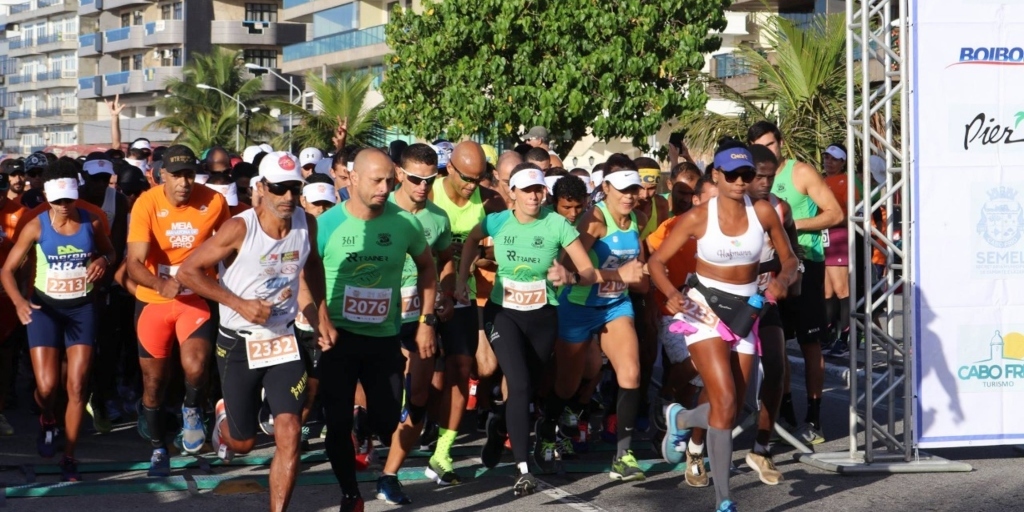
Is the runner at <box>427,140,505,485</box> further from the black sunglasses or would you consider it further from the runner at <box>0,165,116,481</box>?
the runner at <box>0,165,116,481</box>

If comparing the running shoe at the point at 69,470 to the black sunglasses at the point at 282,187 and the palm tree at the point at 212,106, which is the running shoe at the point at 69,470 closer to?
the black sunglasses at the point at 282,187

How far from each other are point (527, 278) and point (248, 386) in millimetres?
2061

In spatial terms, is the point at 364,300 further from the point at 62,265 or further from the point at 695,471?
the point at 62,265

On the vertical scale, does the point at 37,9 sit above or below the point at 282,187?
above

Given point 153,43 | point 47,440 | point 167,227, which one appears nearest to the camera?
point 167,227

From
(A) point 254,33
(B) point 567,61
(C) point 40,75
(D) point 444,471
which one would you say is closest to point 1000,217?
(D) point 444,471

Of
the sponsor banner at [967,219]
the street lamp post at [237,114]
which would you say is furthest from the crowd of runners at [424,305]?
the street lamp post at [237,114]

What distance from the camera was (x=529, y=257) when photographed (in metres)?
8.42

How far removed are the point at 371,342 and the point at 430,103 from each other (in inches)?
837

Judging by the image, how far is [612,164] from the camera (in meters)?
9.75

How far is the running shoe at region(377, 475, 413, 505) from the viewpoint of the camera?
25.7 ft

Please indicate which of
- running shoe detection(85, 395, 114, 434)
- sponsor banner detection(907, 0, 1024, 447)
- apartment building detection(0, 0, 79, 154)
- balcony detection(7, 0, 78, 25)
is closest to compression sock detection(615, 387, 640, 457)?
sponsor banner detection(907, 0, 1024, 447)

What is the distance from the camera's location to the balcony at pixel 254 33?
79.0 m

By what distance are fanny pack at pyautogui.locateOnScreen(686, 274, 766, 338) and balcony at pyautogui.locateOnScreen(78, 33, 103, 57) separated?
91.7m
